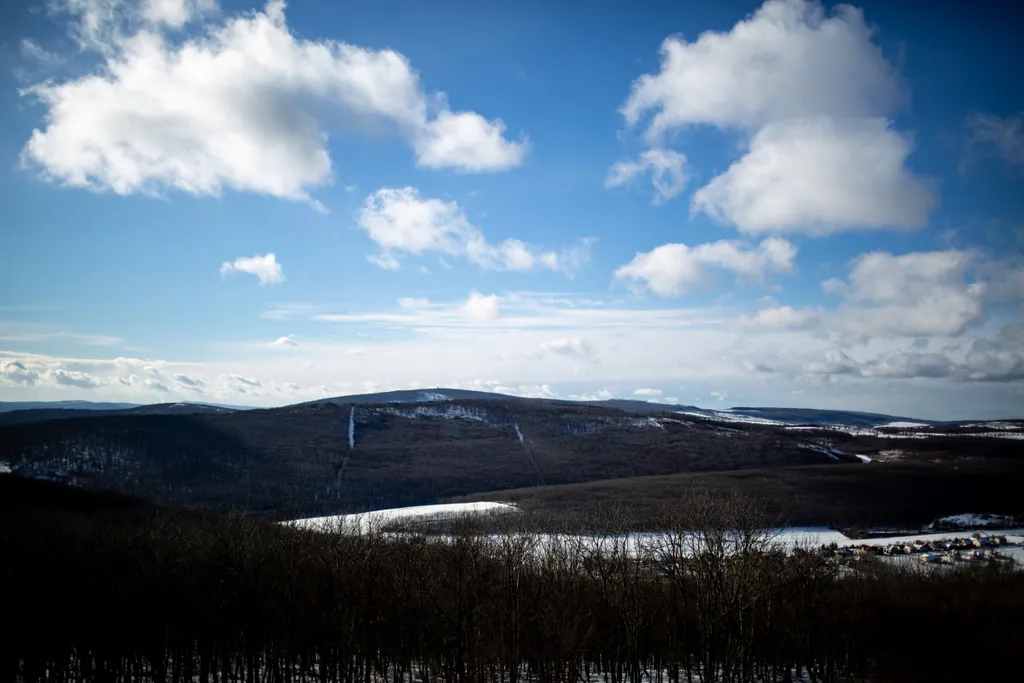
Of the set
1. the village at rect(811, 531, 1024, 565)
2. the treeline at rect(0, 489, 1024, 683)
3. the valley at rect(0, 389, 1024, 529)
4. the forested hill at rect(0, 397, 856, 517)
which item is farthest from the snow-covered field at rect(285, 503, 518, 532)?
the village at rect(811, 531, 1024, 565)

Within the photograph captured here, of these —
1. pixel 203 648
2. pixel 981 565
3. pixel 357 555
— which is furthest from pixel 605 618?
pixel 981 565

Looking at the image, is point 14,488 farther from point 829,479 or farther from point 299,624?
point 829,479

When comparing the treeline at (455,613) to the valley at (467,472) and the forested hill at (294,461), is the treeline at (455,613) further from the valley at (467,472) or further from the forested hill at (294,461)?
the forested hill at (294,461)

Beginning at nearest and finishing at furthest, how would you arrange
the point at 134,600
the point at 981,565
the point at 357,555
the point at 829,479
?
the point at 134,600
the point at 357,555
the point at 981,565
the point at 829,479

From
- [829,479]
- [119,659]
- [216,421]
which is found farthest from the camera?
[216,421]

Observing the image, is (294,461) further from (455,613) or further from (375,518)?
(455,613)

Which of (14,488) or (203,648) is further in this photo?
(14,488)

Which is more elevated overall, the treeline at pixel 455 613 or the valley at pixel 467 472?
the treeline at pixel 455 613

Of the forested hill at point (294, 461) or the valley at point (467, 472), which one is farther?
the forested hill at point (294, 461)

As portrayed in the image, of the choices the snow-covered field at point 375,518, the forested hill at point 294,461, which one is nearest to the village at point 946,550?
the snow-covered field at point 375,518
